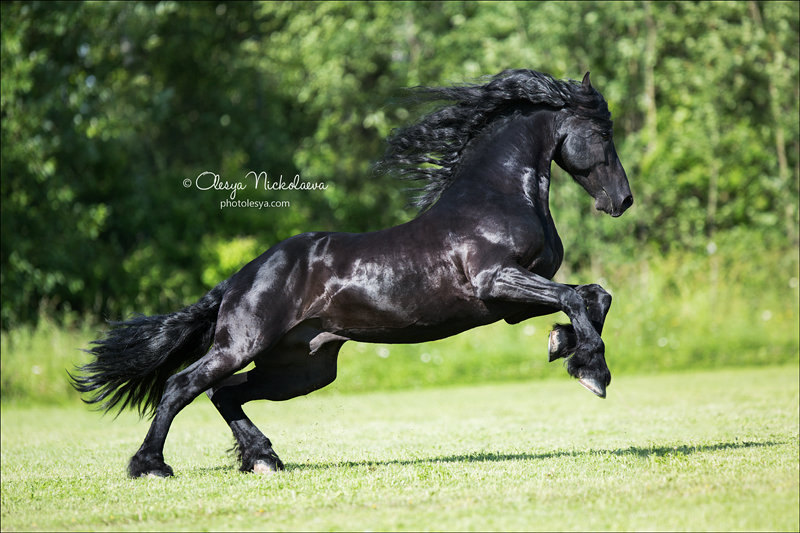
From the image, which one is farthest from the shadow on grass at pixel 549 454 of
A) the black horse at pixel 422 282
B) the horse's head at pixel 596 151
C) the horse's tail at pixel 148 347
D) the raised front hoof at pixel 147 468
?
the horse's head at pixel 596 151

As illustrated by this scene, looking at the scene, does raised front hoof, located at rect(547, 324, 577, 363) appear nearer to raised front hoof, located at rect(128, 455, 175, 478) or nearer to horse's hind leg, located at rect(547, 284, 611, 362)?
horse's hind leg, located at rect(547, 284, 611, 362)

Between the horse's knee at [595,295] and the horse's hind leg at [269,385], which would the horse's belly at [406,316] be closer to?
the horse's hind leg at [269,385]

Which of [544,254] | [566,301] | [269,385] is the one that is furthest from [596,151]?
[269,385]

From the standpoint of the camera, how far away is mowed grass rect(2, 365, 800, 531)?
4172 millimetres

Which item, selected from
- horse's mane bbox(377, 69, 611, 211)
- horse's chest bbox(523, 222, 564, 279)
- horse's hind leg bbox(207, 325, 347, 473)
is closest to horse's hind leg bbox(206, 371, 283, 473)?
horse's hind leg bbox(207, 325, 347, 473)

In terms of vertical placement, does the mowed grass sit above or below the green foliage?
below

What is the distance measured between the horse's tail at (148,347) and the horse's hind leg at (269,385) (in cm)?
37

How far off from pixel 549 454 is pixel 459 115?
2.39 m

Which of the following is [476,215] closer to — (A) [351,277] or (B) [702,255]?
(A) [351,277]

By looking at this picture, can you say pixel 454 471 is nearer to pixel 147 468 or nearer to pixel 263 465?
pixel 263 465

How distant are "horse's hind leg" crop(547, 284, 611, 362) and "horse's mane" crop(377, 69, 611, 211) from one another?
1197mm

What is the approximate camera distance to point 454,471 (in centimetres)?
559

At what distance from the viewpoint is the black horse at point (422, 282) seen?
5.73 m

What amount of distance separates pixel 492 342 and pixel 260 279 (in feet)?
34.4
